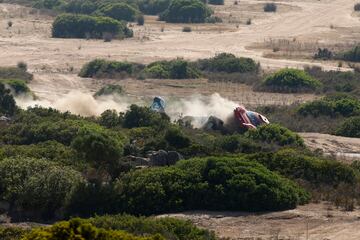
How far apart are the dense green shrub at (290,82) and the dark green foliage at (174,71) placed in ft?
19.6

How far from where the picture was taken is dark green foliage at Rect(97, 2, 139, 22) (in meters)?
98.8

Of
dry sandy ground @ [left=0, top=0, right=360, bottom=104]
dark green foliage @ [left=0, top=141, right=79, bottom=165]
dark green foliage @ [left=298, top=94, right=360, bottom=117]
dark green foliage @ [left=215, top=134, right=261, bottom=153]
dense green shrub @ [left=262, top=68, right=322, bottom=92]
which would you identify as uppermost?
dark green foliage @ [left=0, top=141, right=79, bottom=165]

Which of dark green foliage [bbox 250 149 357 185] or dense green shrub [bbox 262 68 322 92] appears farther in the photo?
dense green shrub [bbox 262 68 322 92]

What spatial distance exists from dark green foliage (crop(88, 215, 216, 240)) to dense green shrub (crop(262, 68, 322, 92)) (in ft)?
122

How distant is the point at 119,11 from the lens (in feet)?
328

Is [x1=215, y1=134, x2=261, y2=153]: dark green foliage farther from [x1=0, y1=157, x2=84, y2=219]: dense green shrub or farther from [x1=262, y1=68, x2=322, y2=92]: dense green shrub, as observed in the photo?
[x1=262, y1=68, x2=322, y2=92]: dense green shrub

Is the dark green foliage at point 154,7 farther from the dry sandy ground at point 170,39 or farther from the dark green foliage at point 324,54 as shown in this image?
the dark green foliage at point 324,54

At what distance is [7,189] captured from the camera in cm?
3088

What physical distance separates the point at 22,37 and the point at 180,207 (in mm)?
60066

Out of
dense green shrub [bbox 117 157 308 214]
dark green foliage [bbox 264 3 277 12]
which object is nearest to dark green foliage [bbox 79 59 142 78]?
dense green shrub [bbox 117 157 308 214]

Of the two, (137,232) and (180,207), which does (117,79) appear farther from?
(137,232)

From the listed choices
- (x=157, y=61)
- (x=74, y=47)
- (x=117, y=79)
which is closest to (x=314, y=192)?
(x=117, y=79)

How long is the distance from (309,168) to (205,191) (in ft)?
15.2

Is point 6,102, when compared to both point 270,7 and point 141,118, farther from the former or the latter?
point 270,7
